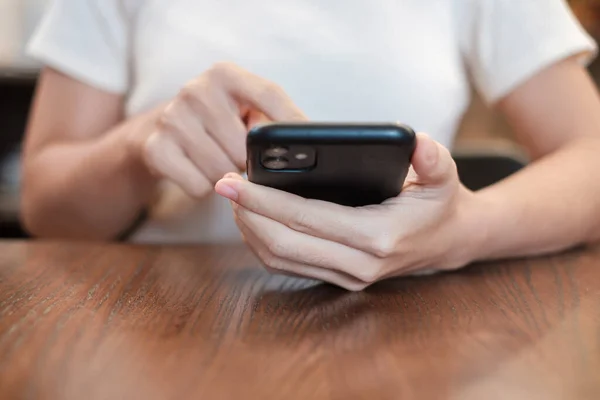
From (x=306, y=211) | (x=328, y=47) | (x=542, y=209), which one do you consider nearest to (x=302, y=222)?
(x=306, y=211)

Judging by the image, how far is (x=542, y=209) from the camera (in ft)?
1.91

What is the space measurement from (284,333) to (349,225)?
0.09 m

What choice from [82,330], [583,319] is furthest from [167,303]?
[583,319]

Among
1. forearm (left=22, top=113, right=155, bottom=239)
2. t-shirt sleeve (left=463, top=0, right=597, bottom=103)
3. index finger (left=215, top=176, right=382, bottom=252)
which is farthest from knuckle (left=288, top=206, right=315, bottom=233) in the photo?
t-shirt sleeve (left=463, top=0, right=597, bottom=103)

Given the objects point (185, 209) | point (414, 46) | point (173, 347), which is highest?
point (414, 46)

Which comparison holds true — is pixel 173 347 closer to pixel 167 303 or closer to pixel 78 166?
pixel 167 303

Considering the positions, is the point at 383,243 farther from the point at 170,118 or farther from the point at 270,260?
the point at 170,118

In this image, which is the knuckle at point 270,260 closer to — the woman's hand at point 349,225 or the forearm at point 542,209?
the woman's hand at point 349,225

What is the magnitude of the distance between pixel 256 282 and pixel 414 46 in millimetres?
422

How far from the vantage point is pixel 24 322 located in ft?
1.29

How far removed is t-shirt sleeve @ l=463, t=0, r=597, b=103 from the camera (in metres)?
0.74

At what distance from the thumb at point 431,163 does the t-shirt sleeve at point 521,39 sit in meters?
0.38

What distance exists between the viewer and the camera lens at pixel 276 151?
15.4 inches

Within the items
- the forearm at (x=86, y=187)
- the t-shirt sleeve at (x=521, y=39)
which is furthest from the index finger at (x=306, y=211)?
the t-shirt sleeve at (x=521, y=39)
